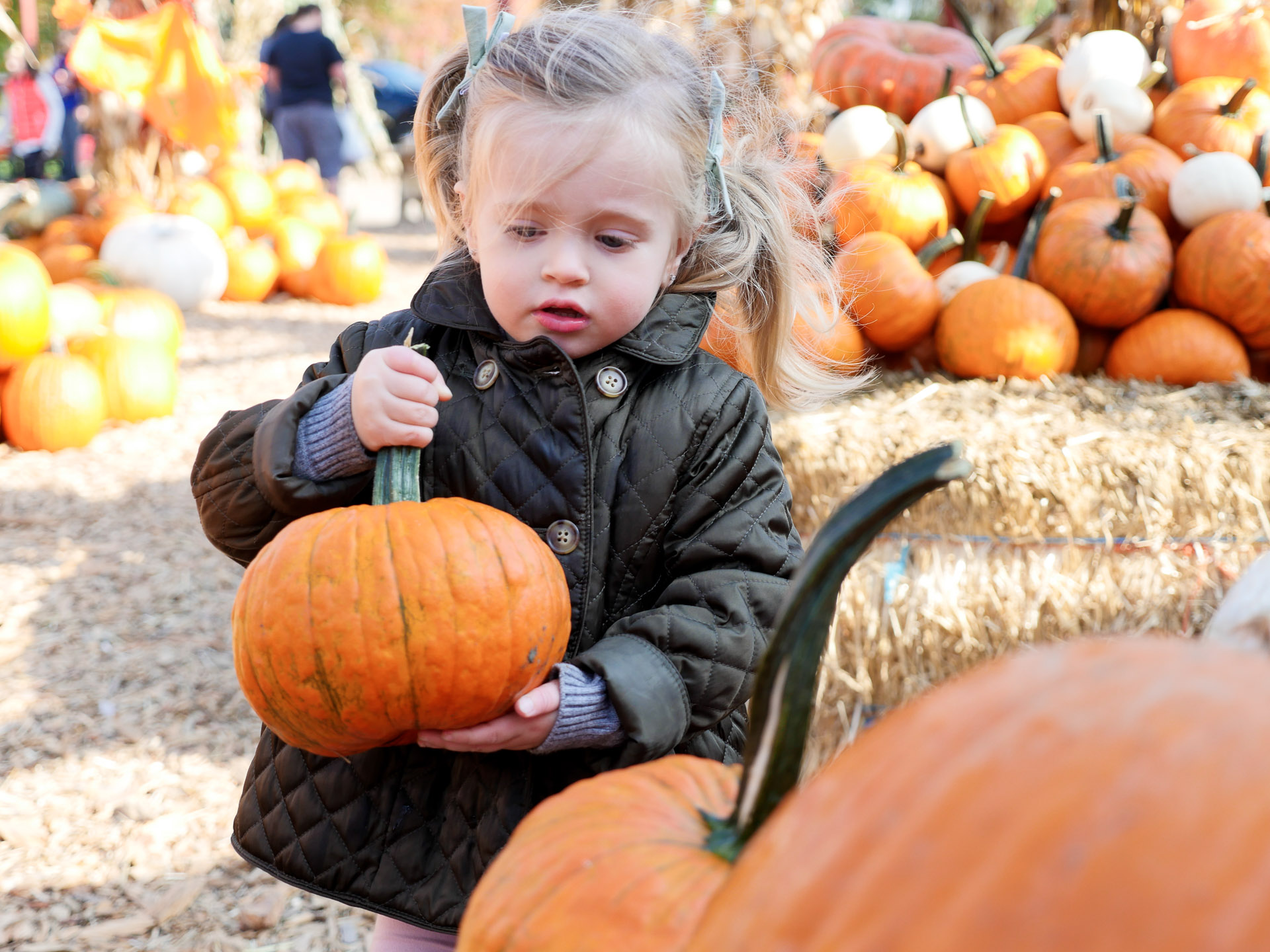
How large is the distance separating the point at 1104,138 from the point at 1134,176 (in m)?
0.17

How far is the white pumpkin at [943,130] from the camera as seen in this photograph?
3785mm

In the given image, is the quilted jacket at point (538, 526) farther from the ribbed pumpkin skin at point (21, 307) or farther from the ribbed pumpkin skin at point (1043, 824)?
the ribbed pumpkin skin at point (21, 307)

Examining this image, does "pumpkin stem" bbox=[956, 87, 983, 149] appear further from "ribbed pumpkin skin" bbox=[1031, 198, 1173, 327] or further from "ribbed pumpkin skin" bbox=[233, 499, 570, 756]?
"ribbed pumpkin skin" bbox=[233, 499, 570, 756]

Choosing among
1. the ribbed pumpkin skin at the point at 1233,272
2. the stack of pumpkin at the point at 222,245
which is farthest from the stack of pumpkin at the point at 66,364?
the ribbed pumpkin skin at the point at 1233,272

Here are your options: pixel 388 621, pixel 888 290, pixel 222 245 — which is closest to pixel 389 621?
pixel 388 621

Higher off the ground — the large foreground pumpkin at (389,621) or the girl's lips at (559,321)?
the girl's lips at (559,321)

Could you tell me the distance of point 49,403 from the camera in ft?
14.0

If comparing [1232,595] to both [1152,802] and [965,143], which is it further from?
[965,143]

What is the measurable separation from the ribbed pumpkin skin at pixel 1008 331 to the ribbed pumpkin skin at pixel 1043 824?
2.91 metres

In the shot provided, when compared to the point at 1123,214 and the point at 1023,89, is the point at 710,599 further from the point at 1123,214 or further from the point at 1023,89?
the point at 1023,89

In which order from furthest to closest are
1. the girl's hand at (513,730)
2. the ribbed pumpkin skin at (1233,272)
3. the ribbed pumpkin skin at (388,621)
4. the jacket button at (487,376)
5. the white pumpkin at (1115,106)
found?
the white pumpkin at (1115,106) → the ribbed pumpkin skin at (1233,272) → the jacket button at (487,376) → the girl's hand at (513,730) → the ribbed pumpkin skin at (388,621)

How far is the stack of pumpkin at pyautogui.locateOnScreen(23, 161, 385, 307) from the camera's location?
6.66 m

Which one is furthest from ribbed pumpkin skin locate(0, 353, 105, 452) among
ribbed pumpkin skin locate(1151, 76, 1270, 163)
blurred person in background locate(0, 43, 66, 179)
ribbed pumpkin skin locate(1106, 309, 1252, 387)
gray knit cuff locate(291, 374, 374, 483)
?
blurred person in background locate(0, 43, 66, 179)

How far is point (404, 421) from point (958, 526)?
5.56 feet
